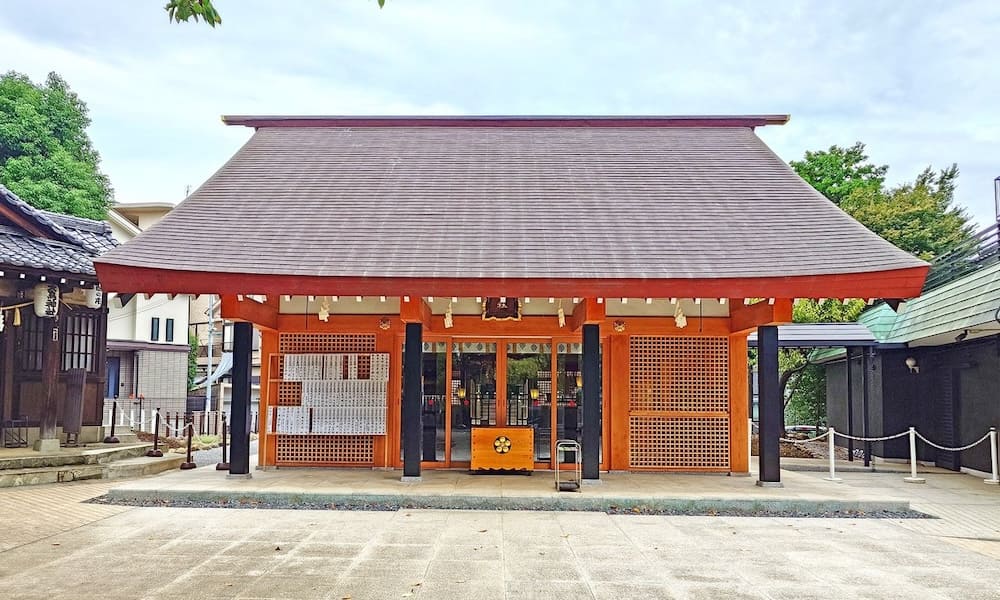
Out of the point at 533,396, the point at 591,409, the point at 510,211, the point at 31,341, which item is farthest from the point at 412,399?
the point at 31,341

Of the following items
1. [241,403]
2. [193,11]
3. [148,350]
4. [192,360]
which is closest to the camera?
[193,11]

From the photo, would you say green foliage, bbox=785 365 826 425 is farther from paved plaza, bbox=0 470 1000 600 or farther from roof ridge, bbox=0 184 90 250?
roof ridge, bbox=0 184 90 250

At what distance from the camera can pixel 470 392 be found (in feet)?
34.1

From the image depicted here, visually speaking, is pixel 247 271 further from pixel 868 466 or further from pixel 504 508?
pixel 868 466

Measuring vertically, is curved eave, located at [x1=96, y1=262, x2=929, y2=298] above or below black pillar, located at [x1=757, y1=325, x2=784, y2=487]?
above

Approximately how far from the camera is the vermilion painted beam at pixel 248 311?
875 cm

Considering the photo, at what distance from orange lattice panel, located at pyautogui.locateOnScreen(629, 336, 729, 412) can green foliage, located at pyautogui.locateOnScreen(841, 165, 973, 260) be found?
1036 centimetres

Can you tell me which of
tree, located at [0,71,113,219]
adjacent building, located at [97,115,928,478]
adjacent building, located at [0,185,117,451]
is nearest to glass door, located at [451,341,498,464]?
adjacent building, located at [97,115,928,478]

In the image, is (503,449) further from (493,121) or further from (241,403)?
(493,121)

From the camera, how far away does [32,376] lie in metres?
11.7

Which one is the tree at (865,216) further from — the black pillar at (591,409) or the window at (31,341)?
the window at (31,341)

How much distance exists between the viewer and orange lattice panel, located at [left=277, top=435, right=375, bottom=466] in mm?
10508

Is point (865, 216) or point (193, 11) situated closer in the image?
point (193, 11)

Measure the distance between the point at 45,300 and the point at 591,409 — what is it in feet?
27.0
